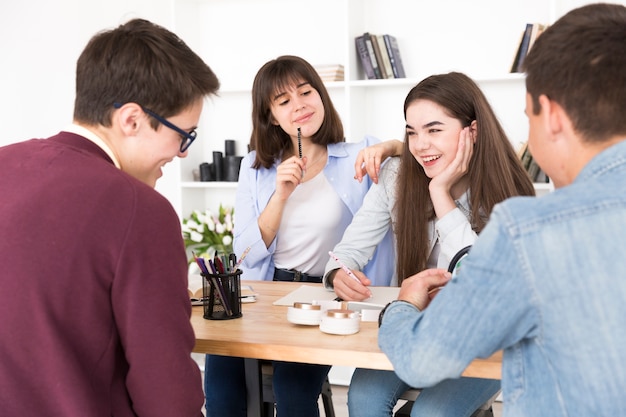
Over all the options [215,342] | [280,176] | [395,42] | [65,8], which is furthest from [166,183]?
[215,342]

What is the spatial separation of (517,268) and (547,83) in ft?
0.93

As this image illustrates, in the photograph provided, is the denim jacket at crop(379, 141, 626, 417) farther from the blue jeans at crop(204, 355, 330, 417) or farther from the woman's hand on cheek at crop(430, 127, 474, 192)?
the blue jeans at crop(204, 355, 330, 417)

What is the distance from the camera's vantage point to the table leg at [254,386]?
71.6 inches

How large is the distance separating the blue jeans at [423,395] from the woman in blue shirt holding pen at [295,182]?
687 millimetres

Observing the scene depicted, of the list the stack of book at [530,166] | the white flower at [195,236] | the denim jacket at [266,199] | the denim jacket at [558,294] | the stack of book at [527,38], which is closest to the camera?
the denim jacket at [558,294]

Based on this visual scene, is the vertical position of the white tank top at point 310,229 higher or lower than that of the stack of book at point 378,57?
lower

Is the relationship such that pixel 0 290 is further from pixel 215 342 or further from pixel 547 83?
pixel 547 83

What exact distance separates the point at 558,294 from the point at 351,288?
953 millimetres

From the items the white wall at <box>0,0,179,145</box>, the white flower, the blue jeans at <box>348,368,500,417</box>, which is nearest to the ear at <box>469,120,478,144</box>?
the blue jeans at <box>348,368,500,417</box>

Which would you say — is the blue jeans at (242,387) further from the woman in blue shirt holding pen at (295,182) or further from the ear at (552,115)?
the ear at (552,115)

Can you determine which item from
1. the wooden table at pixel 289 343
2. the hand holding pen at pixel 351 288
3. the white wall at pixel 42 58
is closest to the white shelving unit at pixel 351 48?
the white wall at pixel 42 58

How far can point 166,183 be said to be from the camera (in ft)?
14.3

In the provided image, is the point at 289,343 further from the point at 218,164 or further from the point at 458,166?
the point at 218,164

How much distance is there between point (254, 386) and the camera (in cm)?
183
